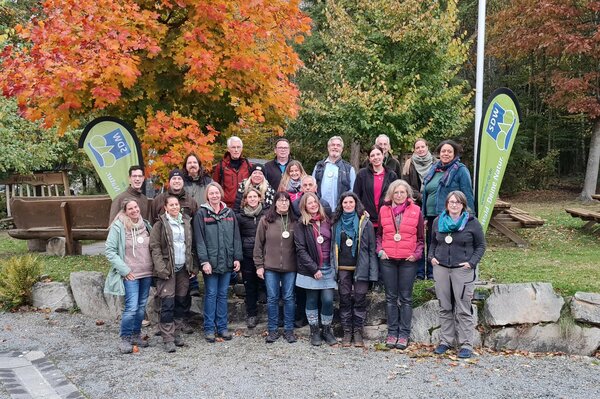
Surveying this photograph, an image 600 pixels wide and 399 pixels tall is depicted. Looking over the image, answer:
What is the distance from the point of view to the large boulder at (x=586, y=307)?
5.88m

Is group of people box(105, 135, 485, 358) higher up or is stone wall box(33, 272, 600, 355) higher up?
group of people box(105, 135, 485, 358)

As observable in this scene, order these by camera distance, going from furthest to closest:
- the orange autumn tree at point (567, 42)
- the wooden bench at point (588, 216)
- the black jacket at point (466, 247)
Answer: the orange autumn tree at point (567, 42), the wooden bench at point (588, 216), the black jacket at point (466, 247)

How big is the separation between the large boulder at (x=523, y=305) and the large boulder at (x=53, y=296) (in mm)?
5390

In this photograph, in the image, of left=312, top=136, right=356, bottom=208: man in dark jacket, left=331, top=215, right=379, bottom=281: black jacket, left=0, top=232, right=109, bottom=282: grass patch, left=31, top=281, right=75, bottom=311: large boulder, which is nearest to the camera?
left=331, top=215, right=379, bottom=281: black jacket

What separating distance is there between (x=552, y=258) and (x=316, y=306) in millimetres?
4344

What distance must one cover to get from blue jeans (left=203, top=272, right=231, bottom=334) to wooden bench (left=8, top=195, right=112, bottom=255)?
3.45 meters

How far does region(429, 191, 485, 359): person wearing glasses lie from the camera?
18.3 feet

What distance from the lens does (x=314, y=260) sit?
5.91m

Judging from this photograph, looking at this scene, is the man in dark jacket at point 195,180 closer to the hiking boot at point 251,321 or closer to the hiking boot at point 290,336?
the hiking boot at point 251,321

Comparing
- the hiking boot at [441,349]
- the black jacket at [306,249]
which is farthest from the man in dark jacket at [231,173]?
the hiking boot at [441,349]

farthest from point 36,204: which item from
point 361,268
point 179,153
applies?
point 361,268

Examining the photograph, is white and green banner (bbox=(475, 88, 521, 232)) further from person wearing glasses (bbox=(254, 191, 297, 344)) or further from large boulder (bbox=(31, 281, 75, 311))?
large boulder (bbox=(31, 281, 75, 311))

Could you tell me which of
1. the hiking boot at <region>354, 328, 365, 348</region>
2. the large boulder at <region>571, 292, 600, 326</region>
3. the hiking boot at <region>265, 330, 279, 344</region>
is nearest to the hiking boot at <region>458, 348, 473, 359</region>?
the hiking boot at <region>354, 328, 365, 348</region>

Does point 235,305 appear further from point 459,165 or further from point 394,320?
point 459,165
